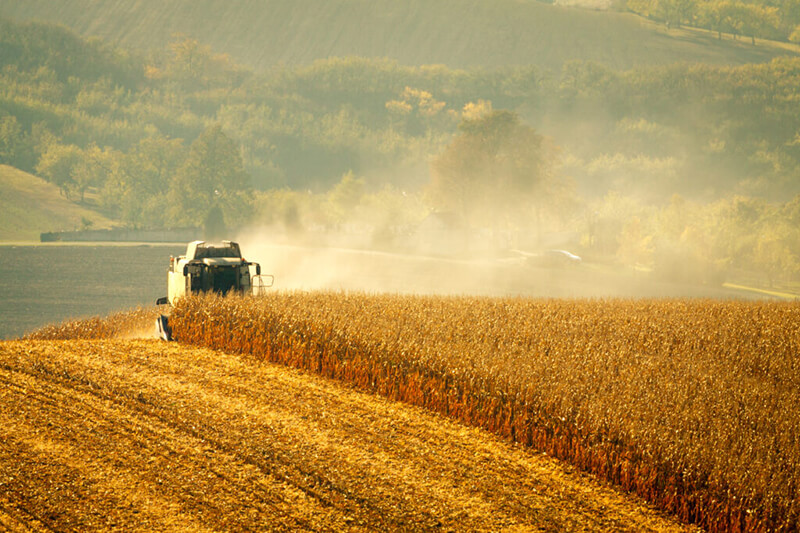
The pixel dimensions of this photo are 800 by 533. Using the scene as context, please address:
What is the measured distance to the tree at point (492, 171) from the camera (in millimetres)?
103625

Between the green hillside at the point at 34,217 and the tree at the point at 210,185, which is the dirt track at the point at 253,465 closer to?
the tree at the point at 210,185

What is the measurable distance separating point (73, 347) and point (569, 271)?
69.7 meters

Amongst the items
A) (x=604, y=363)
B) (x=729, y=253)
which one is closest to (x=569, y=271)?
(x=729, y=253)

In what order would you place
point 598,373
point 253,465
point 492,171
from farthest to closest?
point 492,171, point 598,373, point 253,465

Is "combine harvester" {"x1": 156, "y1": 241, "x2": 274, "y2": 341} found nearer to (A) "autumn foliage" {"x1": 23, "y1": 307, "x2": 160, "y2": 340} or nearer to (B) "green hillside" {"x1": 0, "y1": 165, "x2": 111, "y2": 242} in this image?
(A) "autumn foliage" {"x1": 23, "y1": 307, "x2": 160, "y2": 340}

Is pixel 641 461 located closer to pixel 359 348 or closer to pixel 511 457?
pixel 511 457

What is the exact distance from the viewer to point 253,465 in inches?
492

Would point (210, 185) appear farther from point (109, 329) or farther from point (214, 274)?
point (214, 274)

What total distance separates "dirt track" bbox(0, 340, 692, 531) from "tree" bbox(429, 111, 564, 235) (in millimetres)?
89360

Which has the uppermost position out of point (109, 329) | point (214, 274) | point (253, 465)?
point (214, 274)

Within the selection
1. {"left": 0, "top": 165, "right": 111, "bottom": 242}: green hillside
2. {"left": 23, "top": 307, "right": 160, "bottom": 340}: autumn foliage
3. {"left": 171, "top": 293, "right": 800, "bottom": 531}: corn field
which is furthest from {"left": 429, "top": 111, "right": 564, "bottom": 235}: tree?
{"left": 0, "top": 165, "right": 111, "bottom": 242}: green hillside

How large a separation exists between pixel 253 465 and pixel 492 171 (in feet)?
311

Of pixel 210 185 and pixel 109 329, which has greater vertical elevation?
pixel 210 185

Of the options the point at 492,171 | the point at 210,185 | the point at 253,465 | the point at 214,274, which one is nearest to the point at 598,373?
the point at 253,465
